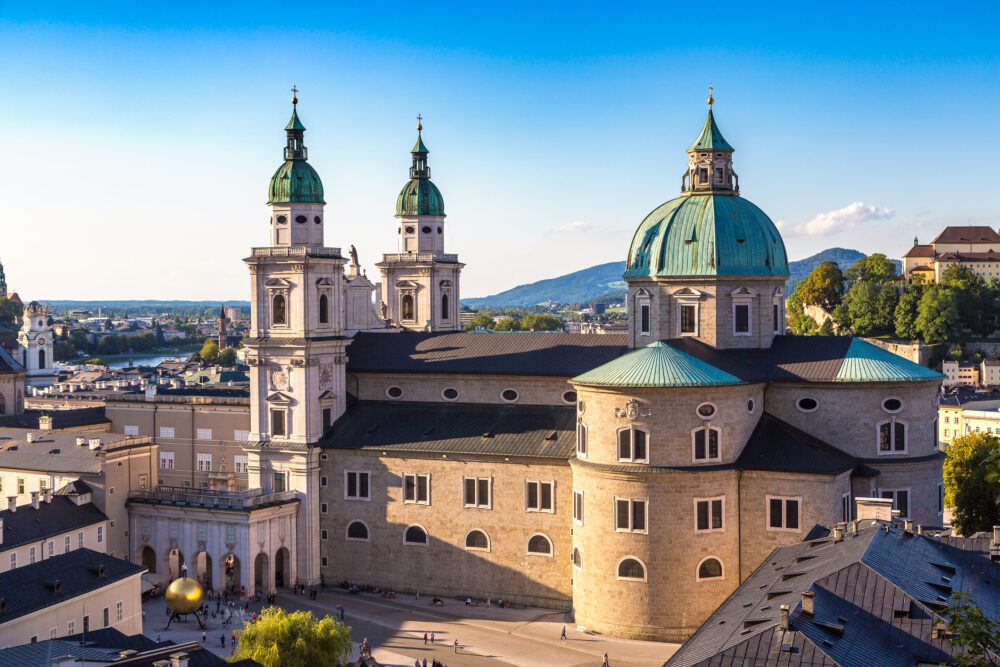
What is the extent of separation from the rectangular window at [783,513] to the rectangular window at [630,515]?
6.67m

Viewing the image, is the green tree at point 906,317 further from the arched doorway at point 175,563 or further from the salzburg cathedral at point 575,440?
the arched doorway at point 175,563


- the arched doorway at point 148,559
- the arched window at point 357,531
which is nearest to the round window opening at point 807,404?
the arched window at point 357,531

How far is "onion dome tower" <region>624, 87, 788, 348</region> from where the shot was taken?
226ft

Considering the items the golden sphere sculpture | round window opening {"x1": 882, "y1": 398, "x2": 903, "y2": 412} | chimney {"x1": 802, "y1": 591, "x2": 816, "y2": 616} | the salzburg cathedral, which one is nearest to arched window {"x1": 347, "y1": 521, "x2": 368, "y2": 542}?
the salzburg cathedral

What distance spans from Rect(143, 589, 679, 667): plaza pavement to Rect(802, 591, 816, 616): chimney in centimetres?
2101

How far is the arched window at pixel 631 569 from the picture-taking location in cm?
6178

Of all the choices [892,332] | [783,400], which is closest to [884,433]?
[783,400]

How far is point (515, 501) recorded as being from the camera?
69125 millimetres

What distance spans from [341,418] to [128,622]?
20.2 meters

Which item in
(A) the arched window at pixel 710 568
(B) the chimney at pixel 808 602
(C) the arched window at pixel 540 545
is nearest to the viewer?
(B) the chimney at pixel 808 602

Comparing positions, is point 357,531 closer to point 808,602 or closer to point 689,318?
point 689,318

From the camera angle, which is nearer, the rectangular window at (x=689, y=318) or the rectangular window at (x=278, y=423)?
the rectangular window at (x=689, y=318)

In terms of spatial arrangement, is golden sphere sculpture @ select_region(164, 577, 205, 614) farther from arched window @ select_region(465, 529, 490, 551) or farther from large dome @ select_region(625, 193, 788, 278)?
large dome @ select_region(625, 193, 788, 278)

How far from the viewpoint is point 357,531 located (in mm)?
73250
